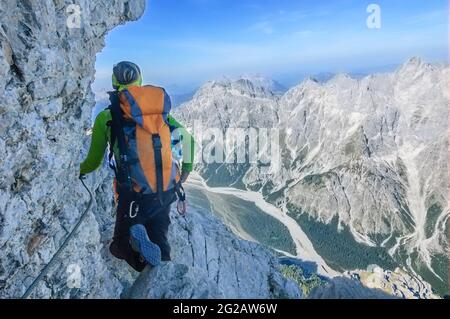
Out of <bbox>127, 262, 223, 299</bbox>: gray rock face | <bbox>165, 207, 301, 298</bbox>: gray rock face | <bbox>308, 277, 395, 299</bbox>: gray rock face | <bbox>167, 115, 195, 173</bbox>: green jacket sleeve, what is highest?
<bbox>167, 115, 195, 173</bbox>: green jacket sleeve

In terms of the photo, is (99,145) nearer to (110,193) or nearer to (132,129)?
(132,129)

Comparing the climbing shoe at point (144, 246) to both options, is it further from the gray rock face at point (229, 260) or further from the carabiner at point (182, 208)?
the gray rock face at point (229, 260)

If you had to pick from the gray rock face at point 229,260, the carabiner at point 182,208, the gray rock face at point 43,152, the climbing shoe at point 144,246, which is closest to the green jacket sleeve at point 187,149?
the carabiner at point 182,208

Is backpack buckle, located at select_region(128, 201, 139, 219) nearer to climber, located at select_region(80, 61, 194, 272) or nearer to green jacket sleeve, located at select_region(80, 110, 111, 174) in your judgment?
climber, located at select_region(80, 61, 194, 272)

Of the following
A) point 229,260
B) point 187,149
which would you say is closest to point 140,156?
point 187,149

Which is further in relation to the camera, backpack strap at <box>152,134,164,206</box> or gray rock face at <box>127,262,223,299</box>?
backpack strap at <box>152,134,164,206</box>

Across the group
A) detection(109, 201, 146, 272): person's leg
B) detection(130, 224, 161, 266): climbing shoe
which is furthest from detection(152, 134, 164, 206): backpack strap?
detection(109, 201, 146, 272): person's leg

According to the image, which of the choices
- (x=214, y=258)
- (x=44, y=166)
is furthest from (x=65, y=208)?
(x=214, y=258)
